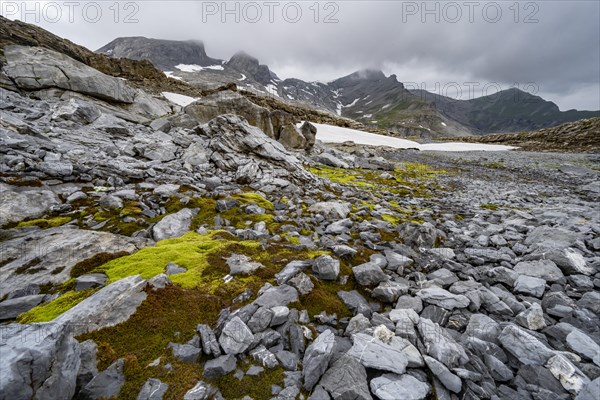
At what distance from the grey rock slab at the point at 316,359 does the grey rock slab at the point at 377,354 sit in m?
0.36

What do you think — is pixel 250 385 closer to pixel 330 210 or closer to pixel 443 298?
pixel 443 298

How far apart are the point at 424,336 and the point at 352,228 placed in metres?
5.13

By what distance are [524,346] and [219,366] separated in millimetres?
4768

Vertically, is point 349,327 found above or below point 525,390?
above

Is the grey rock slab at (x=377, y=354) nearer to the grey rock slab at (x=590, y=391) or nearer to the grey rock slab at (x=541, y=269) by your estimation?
the grey rock slab at (x=590, y=391)

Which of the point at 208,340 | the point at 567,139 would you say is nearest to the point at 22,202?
the point at 208,340

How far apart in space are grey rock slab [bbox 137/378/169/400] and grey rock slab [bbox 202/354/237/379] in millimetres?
485

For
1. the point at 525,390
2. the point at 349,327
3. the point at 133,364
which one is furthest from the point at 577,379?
the point at 133,364

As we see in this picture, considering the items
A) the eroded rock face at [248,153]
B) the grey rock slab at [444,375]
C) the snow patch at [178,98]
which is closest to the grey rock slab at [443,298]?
the grey rock slab at [444,375]

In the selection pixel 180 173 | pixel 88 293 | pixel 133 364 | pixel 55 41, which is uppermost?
pixel 55 41

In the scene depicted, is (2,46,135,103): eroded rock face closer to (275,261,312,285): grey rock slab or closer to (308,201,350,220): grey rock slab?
(308,201,350,220): grey rock slab

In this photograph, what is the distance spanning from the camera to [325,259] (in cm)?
576

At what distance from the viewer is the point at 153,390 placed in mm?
2926

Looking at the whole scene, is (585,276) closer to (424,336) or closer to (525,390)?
(525,390)
